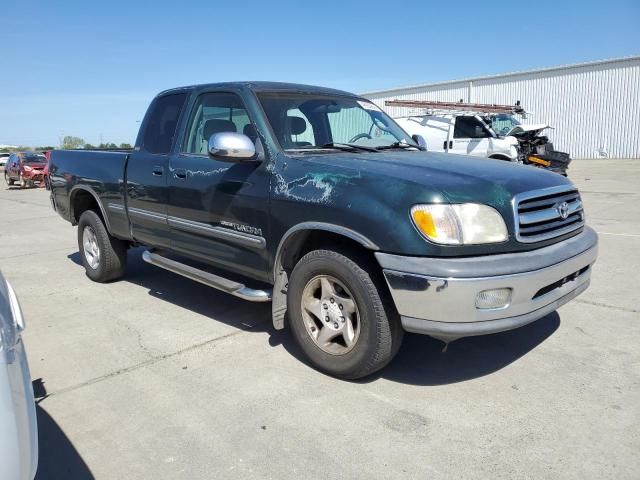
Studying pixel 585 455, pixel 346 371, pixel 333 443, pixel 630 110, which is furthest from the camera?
pixel 630 110

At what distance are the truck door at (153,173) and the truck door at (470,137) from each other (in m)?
11.4

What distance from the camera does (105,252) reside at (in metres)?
5.70

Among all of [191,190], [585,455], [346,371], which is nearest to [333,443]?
[346,371]

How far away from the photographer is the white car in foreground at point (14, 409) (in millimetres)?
1617

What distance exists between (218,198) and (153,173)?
1.03 meters

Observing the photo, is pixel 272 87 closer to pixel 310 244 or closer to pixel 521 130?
pixel 310 244

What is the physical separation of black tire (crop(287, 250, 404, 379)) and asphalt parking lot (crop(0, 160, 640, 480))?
17 cm

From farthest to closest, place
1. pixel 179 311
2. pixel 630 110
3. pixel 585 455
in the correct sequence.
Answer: pixel 630 110 → pixel 179 311 → pixel 585 455

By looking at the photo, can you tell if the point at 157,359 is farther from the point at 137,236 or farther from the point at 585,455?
the point at 585,455

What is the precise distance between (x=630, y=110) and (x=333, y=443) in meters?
28.9

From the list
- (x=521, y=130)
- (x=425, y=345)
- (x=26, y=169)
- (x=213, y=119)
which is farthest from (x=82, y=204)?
(x=26, y=169)

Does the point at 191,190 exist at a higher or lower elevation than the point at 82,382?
higher

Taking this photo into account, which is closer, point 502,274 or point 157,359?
point 502,274

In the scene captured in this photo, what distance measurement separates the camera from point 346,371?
3338 mm
